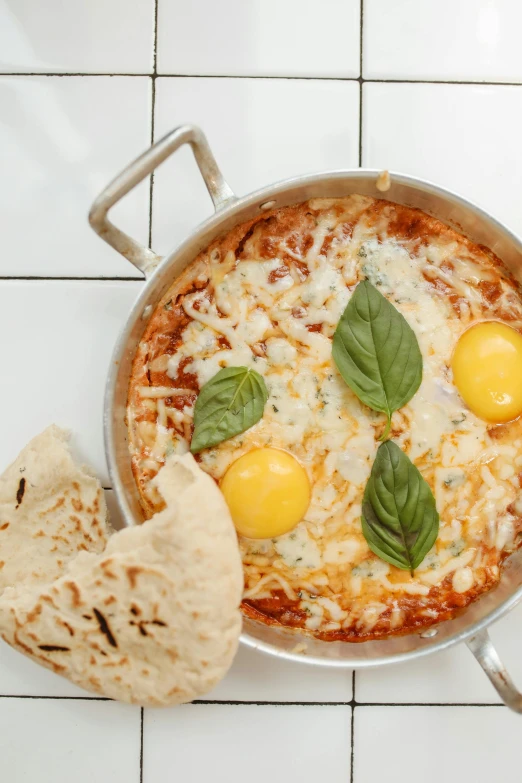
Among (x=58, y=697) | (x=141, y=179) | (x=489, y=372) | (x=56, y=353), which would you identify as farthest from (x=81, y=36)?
(x=58, y=697)

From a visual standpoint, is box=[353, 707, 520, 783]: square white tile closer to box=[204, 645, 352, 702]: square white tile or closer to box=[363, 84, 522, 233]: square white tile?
box=[204, 645, 352, 702]: square white tile

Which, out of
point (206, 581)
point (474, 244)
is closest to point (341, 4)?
point (474, 244)

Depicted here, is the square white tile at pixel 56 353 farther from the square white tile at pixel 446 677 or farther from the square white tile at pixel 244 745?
the square white tile at pixel 446 677

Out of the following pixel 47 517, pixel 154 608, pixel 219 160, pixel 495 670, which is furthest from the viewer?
pixel 219 160

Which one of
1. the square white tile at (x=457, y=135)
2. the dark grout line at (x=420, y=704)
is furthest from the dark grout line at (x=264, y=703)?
the square white tile at (x=457, y=135)

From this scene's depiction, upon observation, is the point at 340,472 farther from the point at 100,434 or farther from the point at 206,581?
A: the point at 100,434

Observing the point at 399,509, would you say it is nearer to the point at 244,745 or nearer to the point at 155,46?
the point at 244,745
